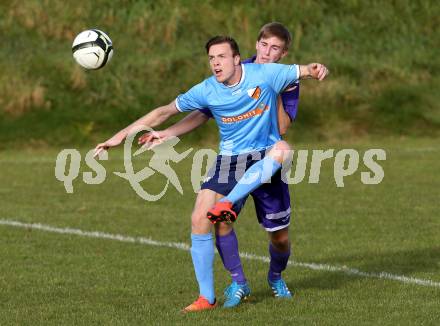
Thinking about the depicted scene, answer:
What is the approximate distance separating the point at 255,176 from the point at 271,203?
0.50m

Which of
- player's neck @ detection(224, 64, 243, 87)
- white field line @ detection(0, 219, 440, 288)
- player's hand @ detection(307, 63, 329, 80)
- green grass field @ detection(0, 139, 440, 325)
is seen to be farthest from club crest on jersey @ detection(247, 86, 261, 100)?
white field line @ detection(0, 219, 440, 288)

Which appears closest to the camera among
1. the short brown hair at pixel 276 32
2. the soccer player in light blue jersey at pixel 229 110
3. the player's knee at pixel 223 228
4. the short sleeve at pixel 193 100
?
the soccer player in light blue jersey at pixel 229 110

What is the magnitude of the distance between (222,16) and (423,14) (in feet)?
A: 17.6

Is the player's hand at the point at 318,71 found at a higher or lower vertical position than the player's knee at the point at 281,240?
higher

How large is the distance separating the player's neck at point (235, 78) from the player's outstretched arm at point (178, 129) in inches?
20.9

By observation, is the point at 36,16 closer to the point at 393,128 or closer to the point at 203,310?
the point at 393,128

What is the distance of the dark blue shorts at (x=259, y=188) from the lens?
8773 millimetres

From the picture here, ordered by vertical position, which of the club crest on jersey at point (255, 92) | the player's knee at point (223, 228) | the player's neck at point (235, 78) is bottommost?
the player's knee at point (223, 228)

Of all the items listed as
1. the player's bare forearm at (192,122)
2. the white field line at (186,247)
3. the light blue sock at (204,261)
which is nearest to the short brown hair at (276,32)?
the player's bare forearm at (192,122)

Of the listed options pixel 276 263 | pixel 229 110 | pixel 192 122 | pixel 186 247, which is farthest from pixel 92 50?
pixel 186 247

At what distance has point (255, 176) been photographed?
8664 millimetres

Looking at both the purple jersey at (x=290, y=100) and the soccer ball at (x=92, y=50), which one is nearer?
the purple jersey at (x=290, y=100)

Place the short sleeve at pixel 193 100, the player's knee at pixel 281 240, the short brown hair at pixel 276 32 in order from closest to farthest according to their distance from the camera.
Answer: the short sleeve at pixel 193 100
the short brown hair at pixel 276 32
the player's knee at pixel 281 240

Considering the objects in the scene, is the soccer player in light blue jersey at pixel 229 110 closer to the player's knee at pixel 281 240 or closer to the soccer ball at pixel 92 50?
the player's knee at pixel 281 240
